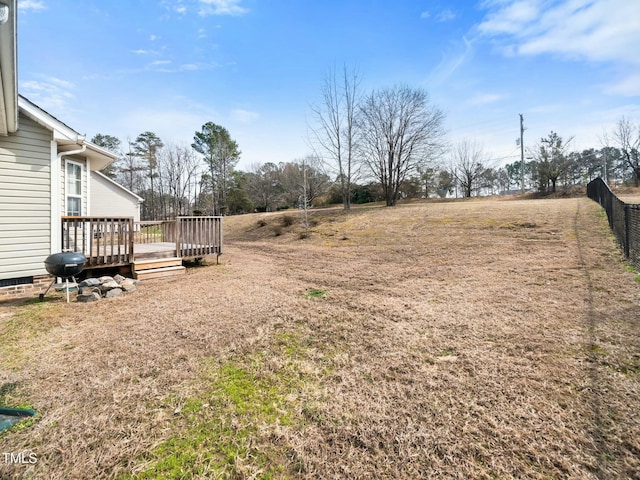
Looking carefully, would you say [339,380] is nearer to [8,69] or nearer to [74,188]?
[8,69]

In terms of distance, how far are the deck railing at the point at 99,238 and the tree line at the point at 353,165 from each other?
504 inches

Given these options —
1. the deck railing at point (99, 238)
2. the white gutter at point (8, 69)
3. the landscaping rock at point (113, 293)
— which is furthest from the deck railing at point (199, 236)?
the white gutter at point (8, 69)

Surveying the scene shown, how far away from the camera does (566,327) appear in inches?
131

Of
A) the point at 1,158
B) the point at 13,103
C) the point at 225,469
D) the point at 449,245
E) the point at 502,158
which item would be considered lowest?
the point at 225,469

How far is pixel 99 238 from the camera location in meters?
5.86

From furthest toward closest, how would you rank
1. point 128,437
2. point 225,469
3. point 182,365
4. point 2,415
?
point 182,365, point 2,415, point 128,437, point 225,469

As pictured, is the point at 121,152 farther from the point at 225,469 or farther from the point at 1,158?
the point at 225,469

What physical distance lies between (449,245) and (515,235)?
7.62 feet

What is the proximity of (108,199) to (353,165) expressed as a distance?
16950 millimetres

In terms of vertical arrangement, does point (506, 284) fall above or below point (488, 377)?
above

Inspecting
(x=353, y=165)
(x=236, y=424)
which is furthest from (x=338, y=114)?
(x=236, y=424)

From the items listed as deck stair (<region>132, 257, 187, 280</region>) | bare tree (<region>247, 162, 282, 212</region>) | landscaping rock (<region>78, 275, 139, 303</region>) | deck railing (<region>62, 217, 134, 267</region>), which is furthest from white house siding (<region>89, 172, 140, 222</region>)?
bare tree (<region>247, 162, 282, 212</region>)

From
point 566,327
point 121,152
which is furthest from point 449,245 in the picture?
point 121,152

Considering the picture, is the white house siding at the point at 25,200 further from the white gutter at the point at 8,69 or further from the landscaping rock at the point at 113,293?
the landscaping rock at the point at 113,293
